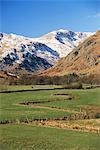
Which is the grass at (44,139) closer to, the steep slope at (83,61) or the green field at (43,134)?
the green field at (43,134)

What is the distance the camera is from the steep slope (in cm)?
15738

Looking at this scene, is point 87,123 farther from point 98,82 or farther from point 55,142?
point 98,82

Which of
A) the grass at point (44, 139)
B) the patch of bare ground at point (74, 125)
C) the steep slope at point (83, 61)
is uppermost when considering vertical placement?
the steep slope at point (83, 61)

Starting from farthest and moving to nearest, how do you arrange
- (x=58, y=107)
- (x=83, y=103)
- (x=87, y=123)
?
(x=83, y=103)
(x=58, y=107)
(x=87, y=123)

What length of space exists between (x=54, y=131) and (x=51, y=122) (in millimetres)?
6707

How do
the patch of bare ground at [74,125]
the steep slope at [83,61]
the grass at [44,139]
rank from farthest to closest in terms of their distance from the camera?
the steep slope at [83,61] < the patch of bare ground at [74,125] < the grass at [44,139]

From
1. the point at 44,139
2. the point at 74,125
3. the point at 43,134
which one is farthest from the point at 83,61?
the point at 44,139

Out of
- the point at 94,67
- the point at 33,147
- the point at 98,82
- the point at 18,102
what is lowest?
the point at 33,147

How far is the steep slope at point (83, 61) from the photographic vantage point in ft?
516

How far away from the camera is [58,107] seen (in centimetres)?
5166

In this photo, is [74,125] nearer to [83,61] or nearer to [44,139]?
[44,139]

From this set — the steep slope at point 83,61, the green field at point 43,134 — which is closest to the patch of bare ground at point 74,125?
the green field at point 43,134

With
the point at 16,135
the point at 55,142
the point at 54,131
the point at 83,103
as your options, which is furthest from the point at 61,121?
the point at 83,103

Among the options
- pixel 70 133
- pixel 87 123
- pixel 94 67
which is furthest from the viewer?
pixel 94 67
